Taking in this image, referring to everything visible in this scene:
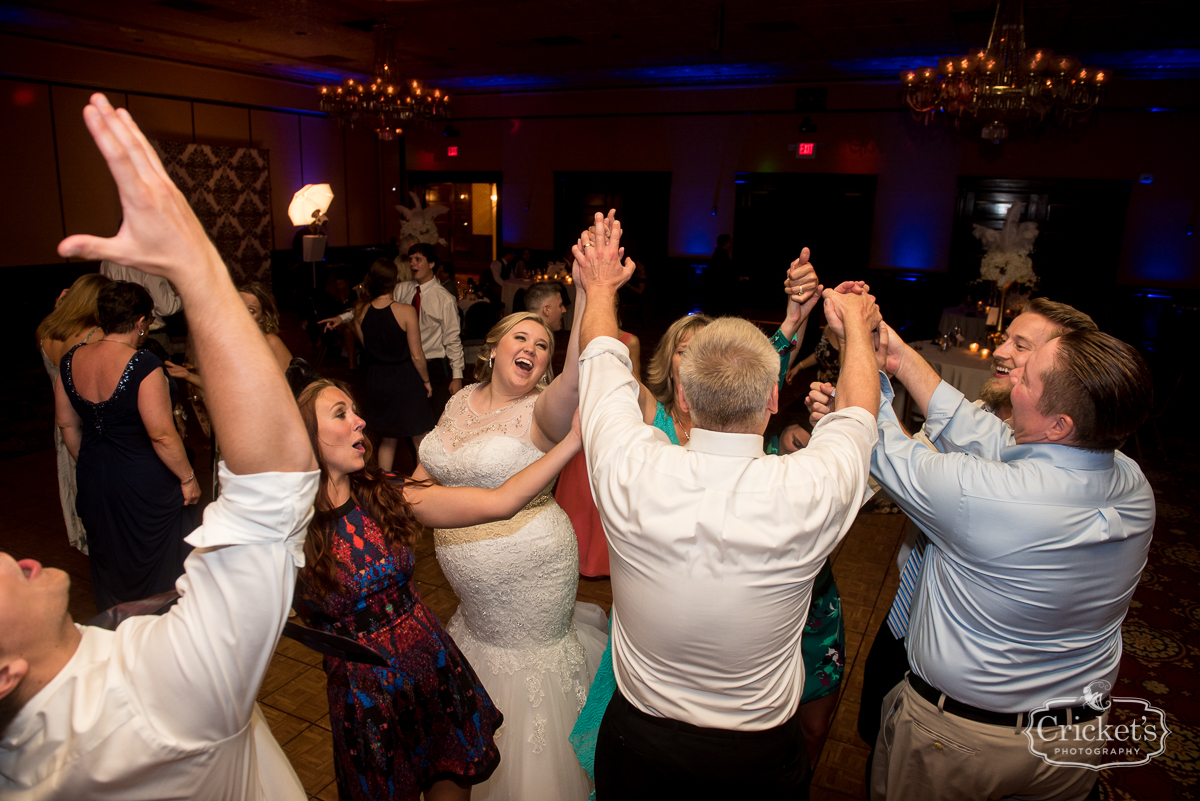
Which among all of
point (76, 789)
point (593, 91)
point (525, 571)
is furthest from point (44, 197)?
point (76, 789)

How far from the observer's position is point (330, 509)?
1645mm

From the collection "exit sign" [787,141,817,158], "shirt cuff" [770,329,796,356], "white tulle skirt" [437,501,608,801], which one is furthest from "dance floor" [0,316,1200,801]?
"exit sign" [787,141,817,158]

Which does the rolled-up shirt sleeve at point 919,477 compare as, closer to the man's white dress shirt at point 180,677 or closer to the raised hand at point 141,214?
the man's white dress shirt at point 180,677

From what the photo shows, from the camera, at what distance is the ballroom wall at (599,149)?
8.95 m

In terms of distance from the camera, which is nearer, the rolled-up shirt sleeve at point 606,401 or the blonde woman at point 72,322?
the rolled-up shirt sleeve at point 606,401

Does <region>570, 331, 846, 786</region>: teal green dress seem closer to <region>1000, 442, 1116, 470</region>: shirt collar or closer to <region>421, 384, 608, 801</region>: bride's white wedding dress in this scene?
<region>421, 384, 608, 801</region>: bride's white wedding dress

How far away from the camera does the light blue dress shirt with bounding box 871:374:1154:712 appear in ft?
4.43

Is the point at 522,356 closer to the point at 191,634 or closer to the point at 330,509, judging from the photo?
the point at 330,509

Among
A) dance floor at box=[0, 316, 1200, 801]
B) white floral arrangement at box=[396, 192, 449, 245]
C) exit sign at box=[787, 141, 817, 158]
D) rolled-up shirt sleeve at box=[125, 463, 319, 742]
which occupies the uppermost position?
exit sign at box=[787, 141, 817, 158]

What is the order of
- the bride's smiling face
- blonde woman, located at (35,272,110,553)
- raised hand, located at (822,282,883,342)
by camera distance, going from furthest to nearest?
blonde woman, located at (35,272,110,553) → the bride's smiling face → raised hand, located at (822,282,883,342)

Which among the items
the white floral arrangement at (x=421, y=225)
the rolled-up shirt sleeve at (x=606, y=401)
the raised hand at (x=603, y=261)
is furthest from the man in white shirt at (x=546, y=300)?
the white floral arrangement at (x=421, y=225)

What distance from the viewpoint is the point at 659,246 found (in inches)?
477

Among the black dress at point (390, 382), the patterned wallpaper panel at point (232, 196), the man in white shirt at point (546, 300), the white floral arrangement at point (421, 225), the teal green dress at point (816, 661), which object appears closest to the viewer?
the teal green dress at point (816, 661)

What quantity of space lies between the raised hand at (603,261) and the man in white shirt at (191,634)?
0.78m
